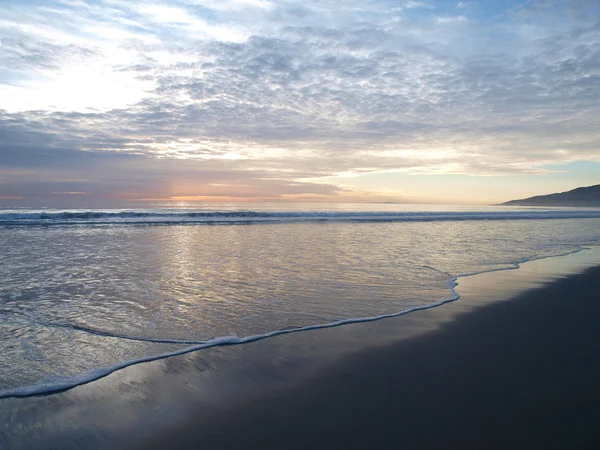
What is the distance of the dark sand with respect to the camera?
2.96 metres

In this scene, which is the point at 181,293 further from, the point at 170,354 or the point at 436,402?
the point at 436,402

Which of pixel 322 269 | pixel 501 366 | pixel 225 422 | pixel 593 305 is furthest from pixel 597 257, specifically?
pixel 225 422

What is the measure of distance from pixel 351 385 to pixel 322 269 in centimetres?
585

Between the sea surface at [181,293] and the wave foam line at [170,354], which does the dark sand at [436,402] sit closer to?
the wave foam line at [170,354]

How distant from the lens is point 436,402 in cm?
348

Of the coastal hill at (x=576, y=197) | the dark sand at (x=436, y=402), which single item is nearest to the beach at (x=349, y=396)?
the dark sand at (x=436, y=402)

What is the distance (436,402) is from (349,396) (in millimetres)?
811

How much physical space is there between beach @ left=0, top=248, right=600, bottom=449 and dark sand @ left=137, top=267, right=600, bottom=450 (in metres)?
0.01

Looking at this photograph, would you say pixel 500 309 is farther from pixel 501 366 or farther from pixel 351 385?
pixel 351 385

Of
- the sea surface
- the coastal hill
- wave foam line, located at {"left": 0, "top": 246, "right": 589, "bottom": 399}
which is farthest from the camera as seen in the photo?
the coastal hill

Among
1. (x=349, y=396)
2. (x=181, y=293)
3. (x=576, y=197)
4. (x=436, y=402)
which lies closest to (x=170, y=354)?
(x=349, y=396)

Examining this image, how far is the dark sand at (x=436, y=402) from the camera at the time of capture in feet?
9.71

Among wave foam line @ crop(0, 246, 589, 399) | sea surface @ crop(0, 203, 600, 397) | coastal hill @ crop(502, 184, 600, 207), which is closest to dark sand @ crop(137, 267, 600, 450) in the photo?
wave foam line @ crop(0, 246, 589, 399)

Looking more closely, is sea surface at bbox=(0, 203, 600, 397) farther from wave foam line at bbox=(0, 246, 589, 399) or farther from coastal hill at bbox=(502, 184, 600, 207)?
coastal hill at bbox=(502, 184, 600, 207)
